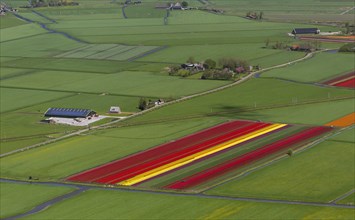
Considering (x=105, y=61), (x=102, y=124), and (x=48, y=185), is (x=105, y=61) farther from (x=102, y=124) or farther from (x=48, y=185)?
(x=48, y=185)

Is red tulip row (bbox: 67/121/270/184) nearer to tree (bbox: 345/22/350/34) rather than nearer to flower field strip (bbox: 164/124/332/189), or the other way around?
flower field strip (bbox: 164/124/332/189)

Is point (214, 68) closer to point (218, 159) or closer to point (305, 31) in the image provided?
point (305, 31)

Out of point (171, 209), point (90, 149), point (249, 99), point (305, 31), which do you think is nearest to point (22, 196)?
point (171, 209)

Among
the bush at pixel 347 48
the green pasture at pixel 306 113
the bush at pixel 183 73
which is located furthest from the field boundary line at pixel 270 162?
the bush at pixel 347 48

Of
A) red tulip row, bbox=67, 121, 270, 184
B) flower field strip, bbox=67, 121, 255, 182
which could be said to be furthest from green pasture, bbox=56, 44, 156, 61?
red tulip row, bbox=67, 121, 270, 184

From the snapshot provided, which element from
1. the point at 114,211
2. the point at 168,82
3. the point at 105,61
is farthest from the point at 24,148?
the point at 105,61

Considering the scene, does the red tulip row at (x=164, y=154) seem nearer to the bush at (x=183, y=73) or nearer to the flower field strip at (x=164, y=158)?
the flower field strip at (x=164, y=158)
